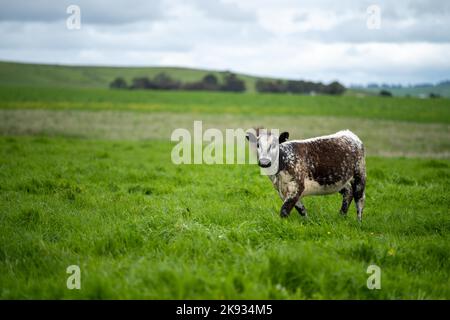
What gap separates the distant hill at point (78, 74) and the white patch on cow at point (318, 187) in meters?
121

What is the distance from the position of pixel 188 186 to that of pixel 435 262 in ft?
23.6

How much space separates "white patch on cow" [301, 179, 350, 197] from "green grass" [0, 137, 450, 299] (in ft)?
1.96

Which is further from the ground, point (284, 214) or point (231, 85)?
point (231, 85)

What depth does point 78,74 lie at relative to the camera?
16512 centimetres

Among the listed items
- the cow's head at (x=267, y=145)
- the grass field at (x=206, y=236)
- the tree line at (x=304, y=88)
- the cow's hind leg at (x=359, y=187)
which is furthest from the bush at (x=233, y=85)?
the cow's head at (x=267, y=145)

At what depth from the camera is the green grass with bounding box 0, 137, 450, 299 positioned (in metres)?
5.39

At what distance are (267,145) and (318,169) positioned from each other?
119 cm

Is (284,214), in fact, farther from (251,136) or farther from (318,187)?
(251,136)

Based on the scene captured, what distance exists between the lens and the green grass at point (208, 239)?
5.39 meters

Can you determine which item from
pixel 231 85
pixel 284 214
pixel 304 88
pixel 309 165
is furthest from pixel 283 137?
pixel 231 85

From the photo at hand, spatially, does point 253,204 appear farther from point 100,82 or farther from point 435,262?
point 100,82

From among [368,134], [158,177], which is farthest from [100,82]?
[158,177]
